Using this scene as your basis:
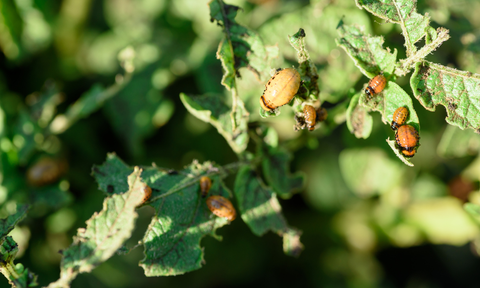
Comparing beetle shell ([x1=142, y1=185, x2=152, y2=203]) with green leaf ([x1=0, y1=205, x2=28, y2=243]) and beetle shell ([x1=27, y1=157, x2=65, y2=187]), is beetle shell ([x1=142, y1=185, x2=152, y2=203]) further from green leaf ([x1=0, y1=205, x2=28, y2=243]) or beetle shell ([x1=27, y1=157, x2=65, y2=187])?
beetle shell ([x1=27, y1=157, x2=65, y2=187])

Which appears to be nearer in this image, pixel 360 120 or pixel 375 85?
pixel 375 85

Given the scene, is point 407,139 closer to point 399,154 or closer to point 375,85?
point 399,154

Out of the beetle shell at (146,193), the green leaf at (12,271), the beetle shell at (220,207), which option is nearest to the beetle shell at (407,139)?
the beetle shell at (220,207)

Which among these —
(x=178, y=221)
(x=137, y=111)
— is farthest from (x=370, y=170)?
(x=137, y=111)

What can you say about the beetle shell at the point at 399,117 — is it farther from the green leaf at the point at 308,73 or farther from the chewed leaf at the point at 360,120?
the green leaf at the point at 308,73

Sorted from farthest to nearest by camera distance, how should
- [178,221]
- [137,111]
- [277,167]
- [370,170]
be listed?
1. [137,111]
2. [370,170]
3. [277,167]
4. [178,221]

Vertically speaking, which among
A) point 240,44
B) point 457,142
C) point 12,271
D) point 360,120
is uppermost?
point 240,44

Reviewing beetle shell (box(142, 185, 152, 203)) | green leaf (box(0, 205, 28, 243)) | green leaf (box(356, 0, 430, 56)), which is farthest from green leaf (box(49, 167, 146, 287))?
green leaf (box(356, 0, 430, 56))

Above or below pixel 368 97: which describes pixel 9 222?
below
